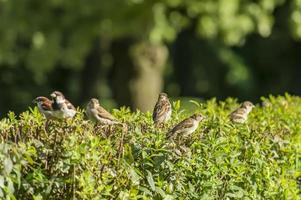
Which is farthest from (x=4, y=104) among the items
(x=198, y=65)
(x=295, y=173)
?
(x=295, y=173)

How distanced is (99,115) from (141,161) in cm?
179

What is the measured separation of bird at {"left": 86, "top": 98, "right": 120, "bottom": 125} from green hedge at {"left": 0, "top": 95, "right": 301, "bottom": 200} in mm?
120

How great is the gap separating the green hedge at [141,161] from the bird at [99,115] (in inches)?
4.7

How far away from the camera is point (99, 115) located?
342 inches

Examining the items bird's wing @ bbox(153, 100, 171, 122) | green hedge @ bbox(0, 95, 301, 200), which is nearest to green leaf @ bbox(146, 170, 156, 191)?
green hedge @ bbox(0, 95, 301, 200)

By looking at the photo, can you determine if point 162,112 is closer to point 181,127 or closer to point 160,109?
point 160,109

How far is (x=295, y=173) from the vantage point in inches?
345

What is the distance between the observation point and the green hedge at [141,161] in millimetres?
6348

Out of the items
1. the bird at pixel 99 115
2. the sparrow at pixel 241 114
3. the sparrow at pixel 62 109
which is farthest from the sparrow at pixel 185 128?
the sparrow at pixel 241 114

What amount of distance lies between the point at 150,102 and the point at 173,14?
2.10 metres

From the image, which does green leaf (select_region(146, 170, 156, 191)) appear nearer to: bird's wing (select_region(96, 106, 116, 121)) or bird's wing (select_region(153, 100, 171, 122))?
bird's wing (select_region(96, 106, 116, 121))

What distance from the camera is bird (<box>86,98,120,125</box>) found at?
26.8 feet

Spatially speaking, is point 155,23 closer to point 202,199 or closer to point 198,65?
point 202,199

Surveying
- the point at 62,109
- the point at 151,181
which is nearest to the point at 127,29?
the point at 62,109
